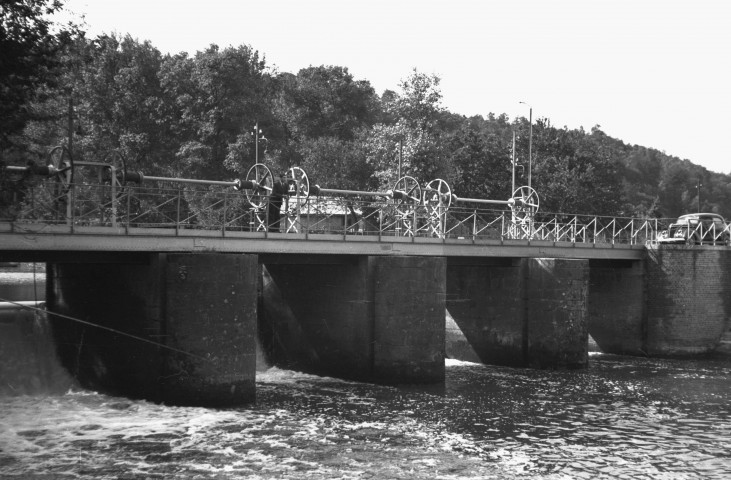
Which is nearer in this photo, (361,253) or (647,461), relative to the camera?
(647,461)

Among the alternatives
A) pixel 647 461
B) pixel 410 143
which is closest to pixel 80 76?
pixel 410 143

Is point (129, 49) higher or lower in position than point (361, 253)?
higher

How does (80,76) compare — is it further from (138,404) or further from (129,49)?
→ (138,404)

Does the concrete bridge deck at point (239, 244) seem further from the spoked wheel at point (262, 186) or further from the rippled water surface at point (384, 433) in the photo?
the rippled water surface at point (384, 433)

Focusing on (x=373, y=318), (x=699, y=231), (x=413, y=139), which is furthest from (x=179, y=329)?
(x=413, y=139)

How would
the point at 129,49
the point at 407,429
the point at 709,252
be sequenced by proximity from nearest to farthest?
1. the point at 407,429
2. the point at 709,252
3. the point at 129,49

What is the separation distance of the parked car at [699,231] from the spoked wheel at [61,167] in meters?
26.2

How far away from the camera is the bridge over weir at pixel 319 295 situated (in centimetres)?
2131

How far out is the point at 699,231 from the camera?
39.5 meters

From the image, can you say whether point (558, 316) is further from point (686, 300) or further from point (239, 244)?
point (239, 244)

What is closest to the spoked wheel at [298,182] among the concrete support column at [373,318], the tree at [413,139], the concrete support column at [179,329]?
the concrete support column at [373,318]

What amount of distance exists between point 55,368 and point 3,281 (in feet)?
41.6

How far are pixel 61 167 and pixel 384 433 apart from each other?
1179cm

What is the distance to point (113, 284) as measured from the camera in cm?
2311
